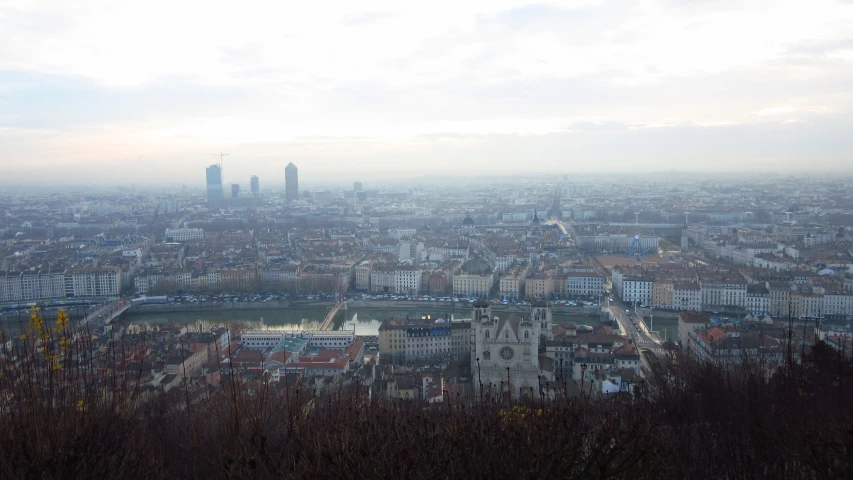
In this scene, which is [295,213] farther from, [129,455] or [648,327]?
[129,455]

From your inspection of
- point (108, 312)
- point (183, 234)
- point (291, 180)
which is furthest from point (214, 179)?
point (108, 312)

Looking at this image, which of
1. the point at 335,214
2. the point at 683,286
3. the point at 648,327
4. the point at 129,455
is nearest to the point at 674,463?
the point at 129,455

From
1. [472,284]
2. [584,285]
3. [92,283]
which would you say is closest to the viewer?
[584,285]

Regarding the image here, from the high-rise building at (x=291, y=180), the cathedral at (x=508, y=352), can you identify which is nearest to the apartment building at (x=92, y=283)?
the cathedral at (x=508, y=352)

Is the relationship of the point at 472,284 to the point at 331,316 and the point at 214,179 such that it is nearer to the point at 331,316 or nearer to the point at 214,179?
the point at 331,316

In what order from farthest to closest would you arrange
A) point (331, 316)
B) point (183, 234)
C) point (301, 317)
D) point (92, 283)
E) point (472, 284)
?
point (183, 234)
point (92, 283)
point (472, 284)
point (301, 317)
point (331, 316)

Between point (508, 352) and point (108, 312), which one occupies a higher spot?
point (508, 352)

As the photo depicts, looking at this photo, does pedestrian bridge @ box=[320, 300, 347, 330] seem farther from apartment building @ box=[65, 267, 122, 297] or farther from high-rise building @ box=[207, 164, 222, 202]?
high-rise building @ box=[207, 164, 222, 202]

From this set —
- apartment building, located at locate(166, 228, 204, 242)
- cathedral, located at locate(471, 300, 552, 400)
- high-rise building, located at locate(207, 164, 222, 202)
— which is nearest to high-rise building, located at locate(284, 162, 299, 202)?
high-rise building, located at locate(207, 164, 222, 202)

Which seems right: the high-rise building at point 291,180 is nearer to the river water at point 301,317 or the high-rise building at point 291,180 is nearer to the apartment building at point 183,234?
the apartment building at point 183,234
